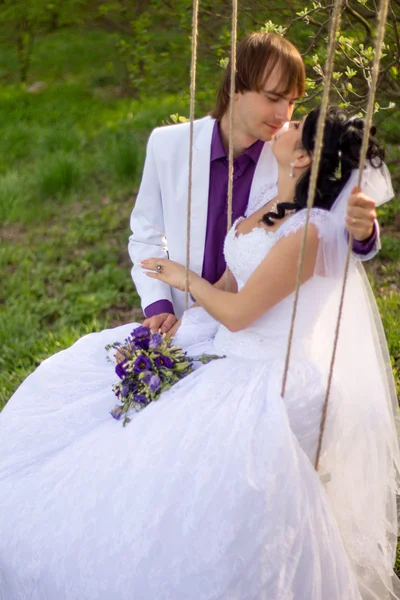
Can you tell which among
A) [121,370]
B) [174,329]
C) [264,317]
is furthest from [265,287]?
[174,329]

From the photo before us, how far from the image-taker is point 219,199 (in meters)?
2.65

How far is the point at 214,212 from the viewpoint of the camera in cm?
266

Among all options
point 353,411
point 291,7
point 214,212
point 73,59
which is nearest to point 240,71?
point 214,212

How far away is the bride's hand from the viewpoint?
7.31ft

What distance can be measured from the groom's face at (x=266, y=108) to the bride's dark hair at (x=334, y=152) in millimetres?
425

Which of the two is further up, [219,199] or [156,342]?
[219,199]

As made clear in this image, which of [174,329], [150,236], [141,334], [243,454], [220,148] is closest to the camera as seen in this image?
[243,454]

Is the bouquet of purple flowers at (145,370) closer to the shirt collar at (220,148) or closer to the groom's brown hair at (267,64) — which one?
the shirt collar at (220,148)

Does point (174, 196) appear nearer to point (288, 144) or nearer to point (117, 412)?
point (288, 144)

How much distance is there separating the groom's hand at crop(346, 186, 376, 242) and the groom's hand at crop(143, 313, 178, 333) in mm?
961

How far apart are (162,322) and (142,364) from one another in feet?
1.58

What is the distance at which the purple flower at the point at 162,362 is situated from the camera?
211 centimetres

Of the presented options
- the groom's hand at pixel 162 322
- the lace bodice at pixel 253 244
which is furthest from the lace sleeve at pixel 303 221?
the groom's hand at pixel 162 322

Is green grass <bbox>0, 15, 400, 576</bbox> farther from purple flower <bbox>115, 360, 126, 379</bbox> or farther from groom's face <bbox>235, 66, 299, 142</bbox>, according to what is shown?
purple flower <bbox>115, 360, 126, 379</bbox>
